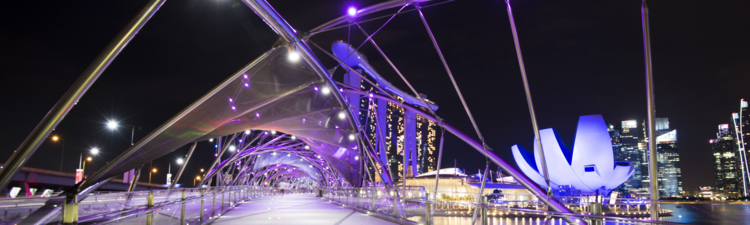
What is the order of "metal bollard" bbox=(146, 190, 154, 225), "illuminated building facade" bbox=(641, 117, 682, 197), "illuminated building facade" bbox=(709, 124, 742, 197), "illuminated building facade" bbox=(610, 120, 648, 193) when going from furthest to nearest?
"illuminated building facade" bbox=(610, 120, 648, 193), "illuminated building facade" bbox=(641, 117, 682, 197), "illuminated building facade" bbox=(709, 124, 742, 197), "metal bollard" bbox=(146, 190, 154, 225)

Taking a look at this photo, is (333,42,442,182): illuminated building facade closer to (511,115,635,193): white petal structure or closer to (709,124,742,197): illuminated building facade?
(511,115,635,193): white petal structure

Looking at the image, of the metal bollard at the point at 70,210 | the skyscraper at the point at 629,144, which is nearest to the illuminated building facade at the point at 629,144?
the skyscraper at the point at 629,144

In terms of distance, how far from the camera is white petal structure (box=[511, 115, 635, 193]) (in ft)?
161

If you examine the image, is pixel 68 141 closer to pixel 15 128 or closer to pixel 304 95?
pixel 15 128

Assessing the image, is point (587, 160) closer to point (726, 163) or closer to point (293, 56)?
point (293, 56)

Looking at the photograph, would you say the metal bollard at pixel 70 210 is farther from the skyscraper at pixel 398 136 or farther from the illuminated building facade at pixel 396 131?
the skyscraper at pixel 398 136

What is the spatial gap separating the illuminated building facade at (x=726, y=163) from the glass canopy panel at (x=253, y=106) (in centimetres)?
12721

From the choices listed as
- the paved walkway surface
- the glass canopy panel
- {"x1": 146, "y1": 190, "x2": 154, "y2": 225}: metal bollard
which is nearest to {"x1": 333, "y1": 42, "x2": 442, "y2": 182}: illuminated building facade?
the glass canopy panel

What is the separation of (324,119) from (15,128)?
24.9 meters

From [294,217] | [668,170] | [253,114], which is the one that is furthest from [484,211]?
[668,170]

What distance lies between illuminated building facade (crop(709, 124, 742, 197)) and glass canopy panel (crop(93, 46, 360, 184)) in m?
127

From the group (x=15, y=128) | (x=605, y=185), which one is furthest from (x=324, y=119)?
(x=605, y=185)

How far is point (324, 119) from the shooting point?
27750mm

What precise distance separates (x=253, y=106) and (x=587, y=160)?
1702 inches
